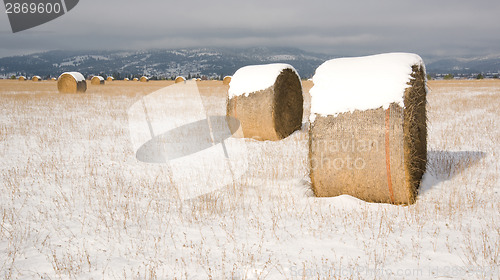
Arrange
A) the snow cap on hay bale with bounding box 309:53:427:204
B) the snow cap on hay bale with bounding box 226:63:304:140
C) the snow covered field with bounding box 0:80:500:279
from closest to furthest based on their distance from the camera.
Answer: the snow covered field with bounding box 0:80:500:279, the snow cap on hay bale with bounding box 309:53:427:204, the snow cap on hay bale with bounding box 226:63:304:140

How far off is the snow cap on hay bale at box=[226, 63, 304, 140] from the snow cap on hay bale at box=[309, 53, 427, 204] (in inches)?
179

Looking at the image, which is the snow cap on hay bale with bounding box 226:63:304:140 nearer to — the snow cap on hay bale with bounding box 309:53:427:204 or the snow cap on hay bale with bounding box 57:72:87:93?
the snow cap on hay bale with bounding box 309:53:427:204

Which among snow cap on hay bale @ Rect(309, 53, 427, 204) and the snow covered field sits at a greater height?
snow cap on hay bale @ Rect(309, 53, 427, 204)

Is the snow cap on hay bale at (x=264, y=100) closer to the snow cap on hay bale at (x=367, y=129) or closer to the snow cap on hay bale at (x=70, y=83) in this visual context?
the snow cap on hay bale at (x=367, y=129)

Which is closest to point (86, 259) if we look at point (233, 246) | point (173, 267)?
point (173, 267)

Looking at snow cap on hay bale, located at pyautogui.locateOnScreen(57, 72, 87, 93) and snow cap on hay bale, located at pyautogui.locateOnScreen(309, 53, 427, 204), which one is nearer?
snow cap on hay bale, located at pyautogui.locateOnScreen(309, 53, 427, 204)

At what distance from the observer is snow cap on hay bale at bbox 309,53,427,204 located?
5336 mm

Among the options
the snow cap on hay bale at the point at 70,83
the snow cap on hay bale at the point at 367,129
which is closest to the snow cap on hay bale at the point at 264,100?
the snow cap on hay bale at the point at 367,129

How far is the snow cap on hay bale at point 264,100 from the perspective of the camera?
34.5 ft

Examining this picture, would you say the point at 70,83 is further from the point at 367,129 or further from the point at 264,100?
the point at 367,129

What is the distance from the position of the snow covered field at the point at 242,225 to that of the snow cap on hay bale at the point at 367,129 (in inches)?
11.5

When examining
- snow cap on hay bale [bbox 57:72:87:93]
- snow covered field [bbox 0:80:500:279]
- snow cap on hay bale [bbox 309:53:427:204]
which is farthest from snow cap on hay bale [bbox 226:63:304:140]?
snow cap on hay bale [bbox 57:72:87:93]

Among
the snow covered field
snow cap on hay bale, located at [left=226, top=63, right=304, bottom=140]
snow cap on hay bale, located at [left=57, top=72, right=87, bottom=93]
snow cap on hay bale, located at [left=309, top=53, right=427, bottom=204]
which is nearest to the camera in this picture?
the snow covered field

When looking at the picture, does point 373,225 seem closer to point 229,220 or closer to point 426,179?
point 229,220
